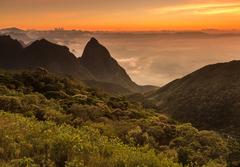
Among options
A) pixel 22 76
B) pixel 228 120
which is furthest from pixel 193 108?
pixel 22 76

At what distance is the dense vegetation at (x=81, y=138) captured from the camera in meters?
14.7

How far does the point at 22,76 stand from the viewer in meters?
71.9

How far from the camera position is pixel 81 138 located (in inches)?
686

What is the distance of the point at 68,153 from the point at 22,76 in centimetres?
5896

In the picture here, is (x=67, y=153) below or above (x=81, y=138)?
above

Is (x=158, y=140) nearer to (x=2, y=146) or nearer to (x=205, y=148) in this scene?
(x=205, y=148)

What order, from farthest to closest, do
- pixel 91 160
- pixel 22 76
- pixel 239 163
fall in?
pixel 22 76 → pixel 239 163 → pixel 91 160

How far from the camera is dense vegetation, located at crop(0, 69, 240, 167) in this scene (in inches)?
578

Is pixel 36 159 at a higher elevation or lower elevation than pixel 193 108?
higher

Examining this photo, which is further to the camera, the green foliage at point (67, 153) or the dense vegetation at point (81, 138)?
the dense vegetation at point (81, 138)

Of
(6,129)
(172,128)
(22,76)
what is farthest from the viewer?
(22,76)

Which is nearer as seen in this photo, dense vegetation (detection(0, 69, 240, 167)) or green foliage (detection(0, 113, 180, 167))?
green foliage (detection(0, 113, 180, 167))

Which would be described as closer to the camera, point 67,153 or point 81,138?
point 67,153

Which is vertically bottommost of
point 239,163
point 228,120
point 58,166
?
point 228,120
